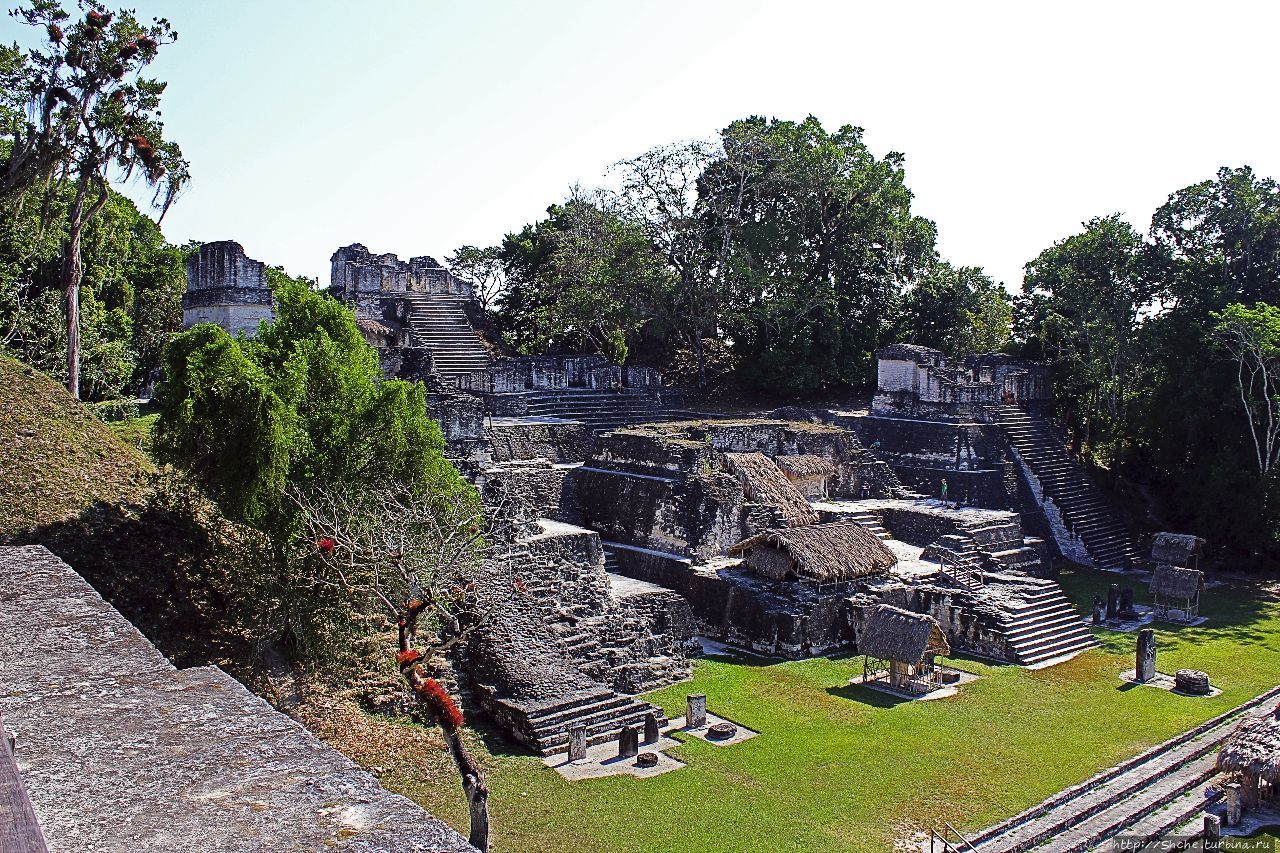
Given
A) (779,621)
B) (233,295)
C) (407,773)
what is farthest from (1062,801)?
(233,295)

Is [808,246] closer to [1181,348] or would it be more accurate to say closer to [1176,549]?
[1181,348]

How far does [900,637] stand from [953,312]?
59.1ft

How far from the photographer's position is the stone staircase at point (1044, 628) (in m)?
15.5

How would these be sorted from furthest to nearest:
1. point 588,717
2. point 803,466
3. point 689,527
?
1. point 803,466
2. point 689,527
3. point 588,717

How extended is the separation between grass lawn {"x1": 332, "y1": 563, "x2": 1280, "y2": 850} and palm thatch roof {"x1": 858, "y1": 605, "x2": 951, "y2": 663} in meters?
0.60

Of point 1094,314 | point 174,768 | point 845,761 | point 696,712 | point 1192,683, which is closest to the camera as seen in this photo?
point 174,768

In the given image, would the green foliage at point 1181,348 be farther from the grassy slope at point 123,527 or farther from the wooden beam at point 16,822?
the wooden beam at point 16,822

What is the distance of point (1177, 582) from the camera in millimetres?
17766

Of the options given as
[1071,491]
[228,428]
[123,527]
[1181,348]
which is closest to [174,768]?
[228,428]

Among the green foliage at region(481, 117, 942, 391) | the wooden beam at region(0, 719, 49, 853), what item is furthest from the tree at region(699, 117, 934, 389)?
the wooden beam at region(0, 719, 49, 853)

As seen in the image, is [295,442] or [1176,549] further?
[1176,549]

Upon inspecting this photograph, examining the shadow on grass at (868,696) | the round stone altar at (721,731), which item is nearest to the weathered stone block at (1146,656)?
the shadow on grass at (868,696)

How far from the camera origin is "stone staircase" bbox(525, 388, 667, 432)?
23.2m

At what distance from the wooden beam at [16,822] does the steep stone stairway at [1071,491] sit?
2264 cm
